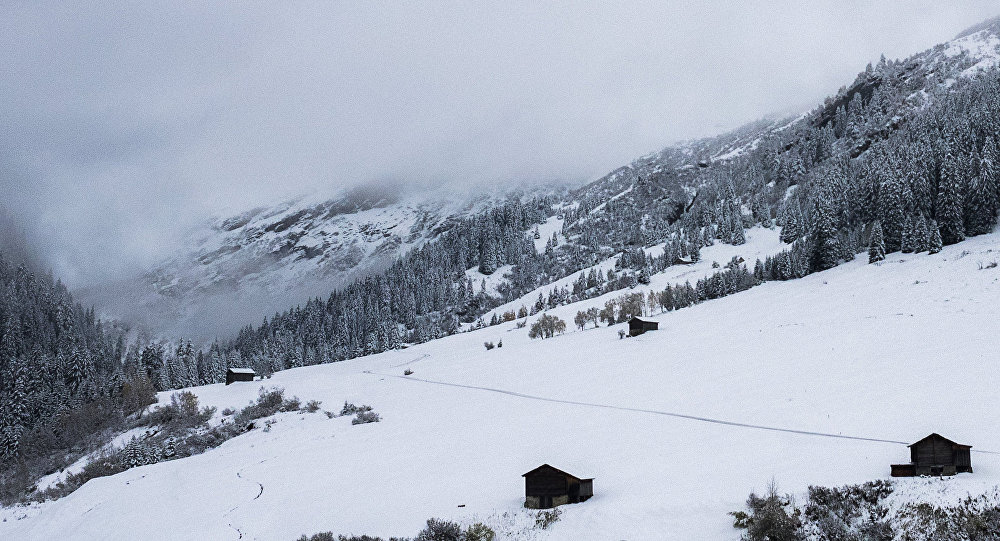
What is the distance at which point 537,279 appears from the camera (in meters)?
199

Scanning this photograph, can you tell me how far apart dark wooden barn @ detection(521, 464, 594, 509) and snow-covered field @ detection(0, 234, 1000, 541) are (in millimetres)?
729

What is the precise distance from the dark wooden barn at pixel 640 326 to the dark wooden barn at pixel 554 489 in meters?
46.5

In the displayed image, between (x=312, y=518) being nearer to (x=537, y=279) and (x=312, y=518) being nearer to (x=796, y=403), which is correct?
(x=796, y=403)

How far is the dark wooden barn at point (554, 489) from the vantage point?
25.0 meters

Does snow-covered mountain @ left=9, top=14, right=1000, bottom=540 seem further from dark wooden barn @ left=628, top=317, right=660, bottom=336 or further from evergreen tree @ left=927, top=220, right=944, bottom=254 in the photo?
dark wooden barn @ left=628, top=317, right=660, bottom=336

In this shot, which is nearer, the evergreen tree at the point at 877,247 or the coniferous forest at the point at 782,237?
the evergreen tree at the point at 877,247

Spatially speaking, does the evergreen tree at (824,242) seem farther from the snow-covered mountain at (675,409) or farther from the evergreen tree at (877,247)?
the evergreen tree at (877,247)

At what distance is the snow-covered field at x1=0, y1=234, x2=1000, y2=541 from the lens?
78.5ft

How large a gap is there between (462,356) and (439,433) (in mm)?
40014

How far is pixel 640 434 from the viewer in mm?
33938

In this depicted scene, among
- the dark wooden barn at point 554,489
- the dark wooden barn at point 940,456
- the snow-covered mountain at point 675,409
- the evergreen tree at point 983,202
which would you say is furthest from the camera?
the evergreen tree at point 983,202

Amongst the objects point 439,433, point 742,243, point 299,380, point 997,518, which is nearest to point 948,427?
point 997,518

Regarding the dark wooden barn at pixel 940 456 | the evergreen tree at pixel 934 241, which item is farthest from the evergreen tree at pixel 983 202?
the dark wooden barn at pixel 940 456

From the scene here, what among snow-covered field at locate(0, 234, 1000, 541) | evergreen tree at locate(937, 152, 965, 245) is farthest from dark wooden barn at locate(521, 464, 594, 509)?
evergreen tree at locate(937, 152, 965, 245)
